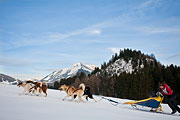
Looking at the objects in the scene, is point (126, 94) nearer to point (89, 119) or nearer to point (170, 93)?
point (170, 93)

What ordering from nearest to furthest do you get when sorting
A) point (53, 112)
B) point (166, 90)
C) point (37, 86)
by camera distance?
point (53, 112) → point (166, 90) → point (37, 86)

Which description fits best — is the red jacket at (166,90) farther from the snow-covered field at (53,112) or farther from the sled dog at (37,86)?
the sled dog at (37,86)

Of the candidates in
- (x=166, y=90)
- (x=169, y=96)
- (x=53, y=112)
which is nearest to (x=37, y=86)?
(x=53, y=112)

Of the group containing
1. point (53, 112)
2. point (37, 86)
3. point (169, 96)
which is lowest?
point (53, 112)

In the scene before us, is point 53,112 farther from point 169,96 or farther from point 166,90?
point 169,96

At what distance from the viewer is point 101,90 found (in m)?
96.6

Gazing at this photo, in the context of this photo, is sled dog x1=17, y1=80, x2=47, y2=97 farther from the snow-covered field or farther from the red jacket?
the red jacket

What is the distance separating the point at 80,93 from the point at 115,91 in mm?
78516

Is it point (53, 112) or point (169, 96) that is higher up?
point (169, 96)

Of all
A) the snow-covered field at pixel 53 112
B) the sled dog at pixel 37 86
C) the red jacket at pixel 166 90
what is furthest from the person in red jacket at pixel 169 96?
the sled dog at pixel 37 86

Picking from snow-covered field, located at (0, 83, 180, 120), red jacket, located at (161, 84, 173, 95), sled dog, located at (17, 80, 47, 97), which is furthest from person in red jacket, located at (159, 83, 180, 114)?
sled dog, located at (17, 80, 47, 97)

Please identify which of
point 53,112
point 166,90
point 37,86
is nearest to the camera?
point 53,112

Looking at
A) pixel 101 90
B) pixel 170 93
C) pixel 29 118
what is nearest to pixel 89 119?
pixel 29 118

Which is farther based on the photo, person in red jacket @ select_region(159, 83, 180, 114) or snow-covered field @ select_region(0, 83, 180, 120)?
person in red jacket @ select_region(159, 83, 180, 114)
